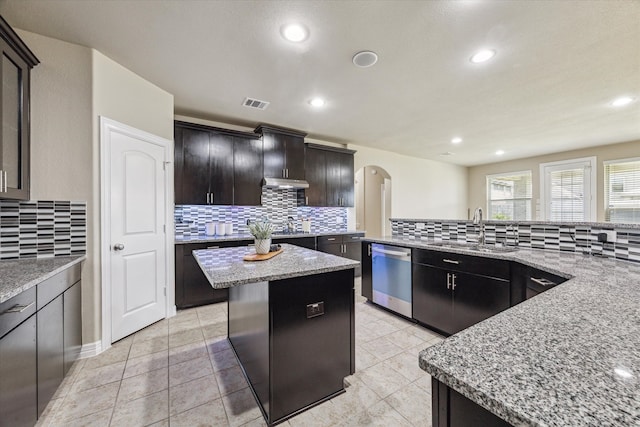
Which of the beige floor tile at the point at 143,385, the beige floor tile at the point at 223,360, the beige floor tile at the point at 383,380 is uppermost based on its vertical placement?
the beige floor tile at the point at 383,380

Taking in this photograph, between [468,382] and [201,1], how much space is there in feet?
8.06

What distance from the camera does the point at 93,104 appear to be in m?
2.29

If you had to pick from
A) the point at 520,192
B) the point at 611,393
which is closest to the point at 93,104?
the point at 611,393

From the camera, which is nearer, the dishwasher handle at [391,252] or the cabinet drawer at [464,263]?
the cabinet drawer at [464,263]

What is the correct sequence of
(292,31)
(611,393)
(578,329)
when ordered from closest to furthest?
(611,393) < (578,329) < (292,31)

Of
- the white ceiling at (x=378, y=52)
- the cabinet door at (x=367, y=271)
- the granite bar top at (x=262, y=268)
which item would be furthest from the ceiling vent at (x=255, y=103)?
the cabinet door at (x=367, y=271)

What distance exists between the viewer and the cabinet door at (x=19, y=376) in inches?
48.3

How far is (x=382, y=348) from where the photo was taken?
2396 millimetres

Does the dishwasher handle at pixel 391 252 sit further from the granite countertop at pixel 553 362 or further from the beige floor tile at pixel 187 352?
the beige floor tile at pixel 187 352

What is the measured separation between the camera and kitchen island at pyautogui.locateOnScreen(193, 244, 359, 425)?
1.55 metres

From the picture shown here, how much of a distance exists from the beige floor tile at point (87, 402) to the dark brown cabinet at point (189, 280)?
1474 millimetres

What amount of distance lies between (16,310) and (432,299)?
9.97ft

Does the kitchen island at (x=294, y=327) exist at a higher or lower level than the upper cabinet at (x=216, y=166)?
lower

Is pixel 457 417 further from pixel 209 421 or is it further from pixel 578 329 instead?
pixel 209 421
